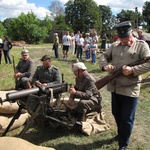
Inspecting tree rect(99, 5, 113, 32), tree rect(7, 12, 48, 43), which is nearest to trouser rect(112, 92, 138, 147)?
tree rect(7, 12, 48, 43)

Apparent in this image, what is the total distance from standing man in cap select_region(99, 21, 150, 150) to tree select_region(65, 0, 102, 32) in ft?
193

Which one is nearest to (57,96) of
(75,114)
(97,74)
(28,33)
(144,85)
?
(75,114)

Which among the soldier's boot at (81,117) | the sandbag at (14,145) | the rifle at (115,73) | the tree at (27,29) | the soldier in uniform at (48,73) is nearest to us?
the sandbag at (14,145)

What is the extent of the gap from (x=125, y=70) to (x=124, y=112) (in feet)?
2.20

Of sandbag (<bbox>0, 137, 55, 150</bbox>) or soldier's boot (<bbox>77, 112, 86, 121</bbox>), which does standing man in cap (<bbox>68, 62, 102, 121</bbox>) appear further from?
sandbag (<bbox>0, 137, 55, 150</bbox>)

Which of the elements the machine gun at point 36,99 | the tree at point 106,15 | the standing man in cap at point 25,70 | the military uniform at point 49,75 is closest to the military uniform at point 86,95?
the machine gun at point 36,99

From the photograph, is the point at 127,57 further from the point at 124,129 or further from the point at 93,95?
the point at 93,95

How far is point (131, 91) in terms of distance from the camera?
348 cm

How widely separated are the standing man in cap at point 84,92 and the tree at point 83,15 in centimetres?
5794

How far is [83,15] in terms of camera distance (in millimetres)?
66625

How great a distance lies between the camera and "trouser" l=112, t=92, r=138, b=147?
3529mm

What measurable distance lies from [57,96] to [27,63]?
288 centimetres

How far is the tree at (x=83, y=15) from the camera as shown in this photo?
6347cm

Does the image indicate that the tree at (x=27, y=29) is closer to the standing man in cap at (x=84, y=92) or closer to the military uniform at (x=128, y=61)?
the standing man in cap at (x=84, y=92)
